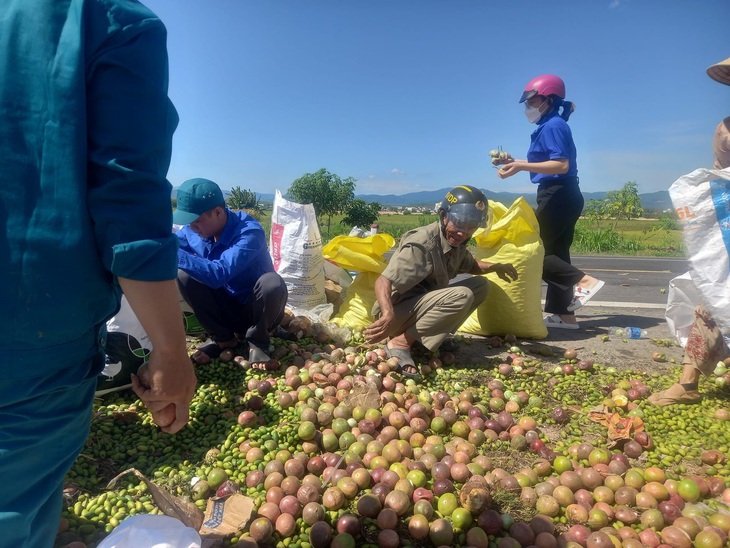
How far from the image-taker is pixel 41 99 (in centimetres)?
96

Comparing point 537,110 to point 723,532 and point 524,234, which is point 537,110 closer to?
point 524,234

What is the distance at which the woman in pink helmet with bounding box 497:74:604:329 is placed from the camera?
450cm

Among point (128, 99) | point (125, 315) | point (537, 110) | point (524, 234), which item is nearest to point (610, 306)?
point (524, 234)

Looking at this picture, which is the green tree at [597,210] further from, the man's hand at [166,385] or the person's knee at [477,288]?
the man's hand at [166,385]

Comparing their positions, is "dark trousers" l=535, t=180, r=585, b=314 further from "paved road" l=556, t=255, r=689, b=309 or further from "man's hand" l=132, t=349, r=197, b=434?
"man's hand" l=132, t=349, r=197, b=434

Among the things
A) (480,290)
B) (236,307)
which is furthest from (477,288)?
(236,307)

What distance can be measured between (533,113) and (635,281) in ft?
17.6

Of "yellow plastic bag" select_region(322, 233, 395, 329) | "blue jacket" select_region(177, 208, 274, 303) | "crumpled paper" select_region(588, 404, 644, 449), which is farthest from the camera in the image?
"yellow plastic bag" select_region(322, 233, 395, 329)

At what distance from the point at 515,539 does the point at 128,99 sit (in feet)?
7.05

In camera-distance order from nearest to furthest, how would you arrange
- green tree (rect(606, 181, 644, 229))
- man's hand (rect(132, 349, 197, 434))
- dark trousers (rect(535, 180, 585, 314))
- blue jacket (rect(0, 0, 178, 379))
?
blue jacket (rect(0, 0, 178, 379))
man's hand (rect(132, 349, 197, 434))
dark trousers (rect(535, 180, 585, 314))
green tree (rect(606, 181, 644, 229))

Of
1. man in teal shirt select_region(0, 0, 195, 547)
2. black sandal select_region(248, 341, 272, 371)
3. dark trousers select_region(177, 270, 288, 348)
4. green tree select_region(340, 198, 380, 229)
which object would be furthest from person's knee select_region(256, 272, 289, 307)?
green tree select_region(340, 198, 380, 229)

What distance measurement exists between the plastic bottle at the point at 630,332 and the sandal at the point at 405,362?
92.9 inches

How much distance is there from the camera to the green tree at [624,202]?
28.1 m

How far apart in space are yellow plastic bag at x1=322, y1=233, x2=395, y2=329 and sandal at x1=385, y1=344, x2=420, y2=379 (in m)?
0.77
